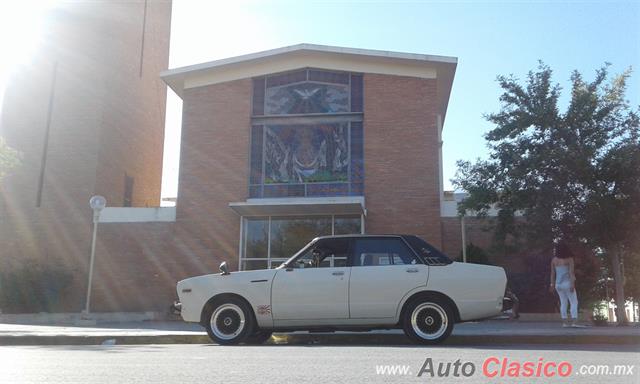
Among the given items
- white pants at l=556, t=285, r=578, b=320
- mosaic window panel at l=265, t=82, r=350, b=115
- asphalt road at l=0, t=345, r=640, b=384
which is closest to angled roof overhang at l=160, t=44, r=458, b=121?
mosaic window panel at l=265, t=82, r=350, b=115

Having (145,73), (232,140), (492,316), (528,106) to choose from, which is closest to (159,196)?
(145,73)

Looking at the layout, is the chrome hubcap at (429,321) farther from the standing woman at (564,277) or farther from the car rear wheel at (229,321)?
the standing woman at (564,277)

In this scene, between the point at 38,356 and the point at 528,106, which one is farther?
the point at 528,106

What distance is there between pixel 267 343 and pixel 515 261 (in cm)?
1218

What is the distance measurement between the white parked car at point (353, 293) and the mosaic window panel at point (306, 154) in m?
12.1

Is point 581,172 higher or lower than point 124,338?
higher

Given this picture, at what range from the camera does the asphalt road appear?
5.21 m

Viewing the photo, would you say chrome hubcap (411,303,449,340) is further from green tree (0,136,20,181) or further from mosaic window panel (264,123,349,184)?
green tree (0,136,20,181)

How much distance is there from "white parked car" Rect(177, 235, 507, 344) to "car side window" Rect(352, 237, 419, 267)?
14mm

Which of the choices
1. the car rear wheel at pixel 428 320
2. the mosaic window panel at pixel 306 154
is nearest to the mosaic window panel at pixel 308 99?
the mosaic window panel at pixel 306 154

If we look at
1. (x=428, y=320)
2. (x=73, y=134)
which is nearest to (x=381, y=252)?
(x=428, y=320)

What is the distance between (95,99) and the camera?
78.6 ft

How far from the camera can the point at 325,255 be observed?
880 cm

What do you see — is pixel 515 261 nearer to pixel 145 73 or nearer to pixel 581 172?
pixel 581 172
